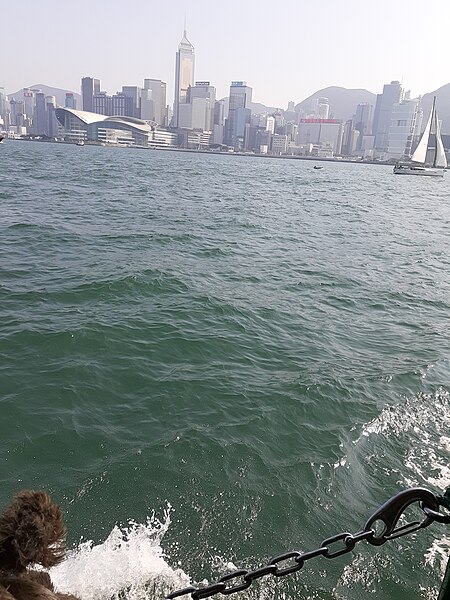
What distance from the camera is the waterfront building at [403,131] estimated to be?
188 metres

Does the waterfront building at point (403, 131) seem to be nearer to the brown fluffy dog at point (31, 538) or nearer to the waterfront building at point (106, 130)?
the waterfront building at point (106, 130)

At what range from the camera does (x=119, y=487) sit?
4652mm

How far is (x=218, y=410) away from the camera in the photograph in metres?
6.12

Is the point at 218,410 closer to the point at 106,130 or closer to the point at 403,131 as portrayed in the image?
the point at 106,130

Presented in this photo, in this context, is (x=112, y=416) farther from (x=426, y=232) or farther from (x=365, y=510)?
(x=426, y=232)

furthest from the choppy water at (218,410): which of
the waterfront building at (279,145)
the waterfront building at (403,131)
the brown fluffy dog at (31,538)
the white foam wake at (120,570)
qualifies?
the waterfront building at (279,145)

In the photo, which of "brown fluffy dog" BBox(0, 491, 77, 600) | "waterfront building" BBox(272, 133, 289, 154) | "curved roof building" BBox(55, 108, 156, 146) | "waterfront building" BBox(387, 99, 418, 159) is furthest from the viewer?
"waterfront building" BBox(272, 133, 289, 154)

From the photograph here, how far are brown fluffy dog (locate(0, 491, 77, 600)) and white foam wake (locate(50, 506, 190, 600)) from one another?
77.4 inches

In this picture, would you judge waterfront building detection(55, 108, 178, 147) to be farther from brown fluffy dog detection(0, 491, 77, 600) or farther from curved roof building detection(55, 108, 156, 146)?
brown fluffy dog detection(0, 491, 77, 600)

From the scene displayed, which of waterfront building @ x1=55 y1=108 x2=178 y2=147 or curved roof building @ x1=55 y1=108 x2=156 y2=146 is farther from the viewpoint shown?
waterfront building @ x1=55 y1=108 x2=178 y2=147

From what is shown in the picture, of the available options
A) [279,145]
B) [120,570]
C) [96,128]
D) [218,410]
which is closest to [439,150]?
[218,410]

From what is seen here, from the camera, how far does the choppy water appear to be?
4.02 m

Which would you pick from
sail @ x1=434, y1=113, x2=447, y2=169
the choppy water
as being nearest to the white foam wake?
the choppy water

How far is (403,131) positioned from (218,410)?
208m
